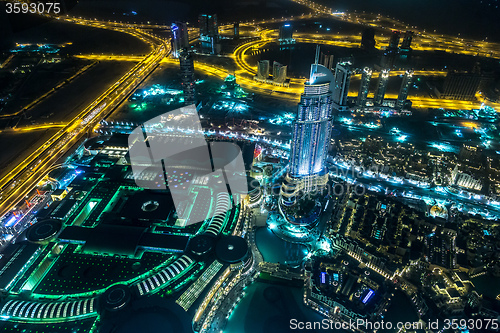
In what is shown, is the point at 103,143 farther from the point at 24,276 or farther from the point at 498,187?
the point at 498,187

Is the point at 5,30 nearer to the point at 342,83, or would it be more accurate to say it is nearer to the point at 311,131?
the point at 342,83

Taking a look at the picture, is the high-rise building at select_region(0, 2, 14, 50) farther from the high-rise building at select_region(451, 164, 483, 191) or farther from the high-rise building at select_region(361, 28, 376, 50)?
the high-rise building at select_region(451, 164, 483, 191)

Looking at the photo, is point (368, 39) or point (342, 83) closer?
point (342, 83)

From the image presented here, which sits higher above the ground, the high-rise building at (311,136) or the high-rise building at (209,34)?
the high-rise building at (209,34)

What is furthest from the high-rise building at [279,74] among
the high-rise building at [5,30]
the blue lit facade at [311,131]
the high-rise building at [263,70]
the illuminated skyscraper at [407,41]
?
the high-rise building at [5,30]

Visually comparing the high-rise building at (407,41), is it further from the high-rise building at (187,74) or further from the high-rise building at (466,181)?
the high-rise building at (187,74)

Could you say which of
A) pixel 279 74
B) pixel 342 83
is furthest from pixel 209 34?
pixel 342 83
